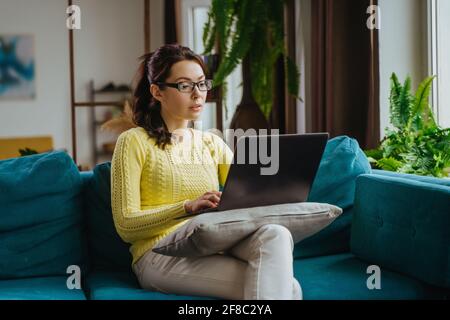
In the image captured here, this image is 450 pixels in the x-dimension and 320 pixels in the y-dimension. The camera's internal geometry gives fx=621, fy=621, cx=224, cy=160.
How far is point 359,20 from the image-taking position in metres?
3.07

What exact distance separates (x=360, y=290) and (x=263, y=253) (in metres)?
0.40

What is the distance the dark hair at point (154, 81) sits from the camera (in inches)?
73.2

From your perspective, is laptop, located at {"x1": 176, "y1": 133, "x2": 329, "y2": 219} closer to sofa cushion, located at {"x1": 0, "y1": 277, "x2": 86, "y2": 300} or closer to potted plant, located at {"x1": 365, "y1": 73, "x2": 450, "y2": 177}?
sofa cushion, located at {"x1": 0, "y1": 277, "x2": 86, "y2": 300}

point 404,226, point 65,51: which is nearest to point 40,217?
point 404,226

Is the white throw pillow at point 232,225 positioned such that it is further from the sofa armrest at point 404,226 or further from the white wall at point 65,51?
the white wall at point 65,51

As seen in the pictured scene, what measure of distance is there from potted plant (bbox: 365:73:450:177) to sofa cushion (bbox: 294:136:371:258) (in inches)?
12.5

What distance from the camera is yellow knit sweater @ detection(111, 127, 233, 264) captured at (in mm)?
1686

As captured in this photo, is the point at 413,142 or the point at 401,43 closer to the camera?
the point at 413,142

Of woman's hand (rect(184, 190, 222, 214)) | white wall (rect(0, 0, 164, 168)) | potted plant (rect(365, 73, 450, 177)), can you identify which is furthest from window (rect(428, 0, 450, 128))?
white wall (rect(0, 0, 164, 168))

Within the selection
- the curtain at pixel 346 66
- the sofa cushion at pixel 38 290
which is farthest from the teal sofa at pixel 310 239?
the curtain at pixel 346 66

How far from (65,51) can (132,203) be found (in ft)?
14.1

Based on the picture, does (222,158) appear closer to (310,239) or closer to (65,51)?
(310,239)

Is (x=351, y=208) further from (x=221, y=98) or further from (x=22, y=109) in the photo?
(x=22, y=109)

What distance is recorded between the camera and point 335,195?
2049 mm
